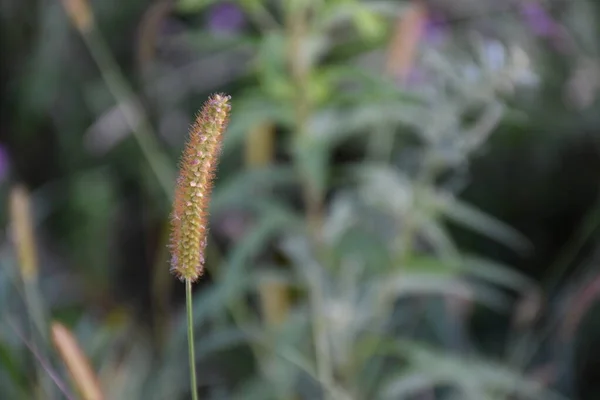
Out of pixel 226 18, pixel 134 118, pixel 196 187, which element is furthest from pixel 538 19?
pixel 196 187

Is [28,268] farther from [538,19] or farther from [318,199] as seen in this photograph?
[538,19]

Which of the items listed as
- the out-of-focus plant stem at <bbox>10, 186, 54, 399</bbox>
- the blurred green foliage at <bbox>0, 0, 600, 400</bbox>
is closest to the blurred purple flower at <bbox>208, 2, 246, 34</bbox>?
the blurred green foliage at <bbox>0, 0, 600, 400</bbox>

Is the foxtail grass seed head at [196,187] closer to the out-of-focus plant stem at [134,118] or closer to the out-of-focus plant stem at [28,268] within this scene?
the out-of-focus plant stem at [28,268]

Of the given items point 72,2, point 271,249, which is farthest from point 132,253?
point 72,2

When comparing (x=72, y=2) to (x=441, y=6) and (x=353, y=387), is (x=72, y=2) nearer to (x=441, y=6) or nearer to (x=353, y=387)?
(x=353, y=387)

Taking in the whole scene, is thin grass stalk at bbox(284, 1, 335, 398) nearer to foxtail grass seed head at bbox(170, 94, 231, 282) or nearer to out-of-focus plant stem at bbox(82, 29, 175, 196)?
out-of-focus plant stem at bbox(82, 29, 175, 196)

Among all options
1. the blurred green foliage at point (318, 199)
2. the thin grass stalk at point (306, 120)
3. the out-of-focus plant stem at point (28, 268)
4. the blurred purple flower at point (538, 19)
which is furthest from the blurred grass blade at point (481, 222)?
the out-of-focus plant stem at point (28, 268)
